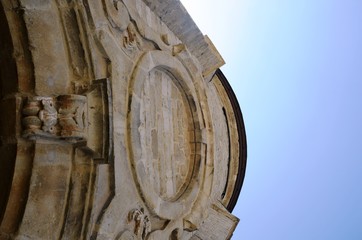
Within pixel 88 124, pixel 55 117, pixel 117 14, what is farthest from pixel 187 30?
pixel 55 117

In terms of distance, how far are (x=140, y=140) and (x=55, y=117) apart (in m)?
1.29

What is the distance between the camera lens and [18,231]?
8.27ft

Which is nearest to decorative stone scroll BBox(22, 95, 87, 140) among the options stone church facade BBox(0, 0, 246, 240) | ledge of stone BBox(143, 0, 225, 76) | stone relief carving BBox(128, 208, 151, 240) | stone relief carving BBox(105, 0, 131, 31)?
stone church facade BBox(0, 0, 246, 240)

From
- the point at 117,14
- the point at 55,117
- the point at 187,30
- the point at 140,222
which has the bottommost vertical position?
the point at 140,222

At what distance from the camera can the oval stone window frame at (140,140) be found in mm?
3623

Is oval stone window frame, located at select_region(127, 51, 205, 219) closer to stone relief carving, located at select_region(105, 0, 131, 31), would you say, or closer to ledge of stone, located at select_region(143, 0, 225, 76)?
stone relief carving, located at select_region(105, 0, 131, 31)

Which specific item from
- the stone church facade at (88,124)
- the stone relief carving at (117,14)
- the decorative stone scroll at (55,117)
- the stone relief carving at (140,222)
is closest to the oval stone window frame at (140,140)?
the stone church facade at (88,124)

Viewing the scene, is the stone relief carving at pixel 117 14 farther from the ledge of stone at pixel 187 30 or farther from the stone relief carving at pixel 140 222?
the stone relief carving at pixel 140 222

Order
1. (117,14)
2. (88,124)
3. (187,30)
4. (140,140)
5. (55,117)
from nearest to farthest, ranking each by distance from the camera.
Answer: (55,117)
(88,124)
(117,14)
(140,140)
(187,30)

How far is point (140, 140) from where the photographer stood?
149 inches

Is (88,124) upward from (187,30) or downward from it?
downward

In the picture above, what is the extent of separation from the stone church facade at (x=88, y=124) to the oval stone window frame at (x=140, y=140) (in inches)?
0.7

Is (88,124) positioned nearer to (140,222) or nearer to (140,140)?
(140,140)

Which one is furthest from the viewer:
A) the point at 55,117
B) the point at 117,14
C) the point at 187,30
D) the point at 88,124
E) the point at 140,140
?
the point at 187,30
